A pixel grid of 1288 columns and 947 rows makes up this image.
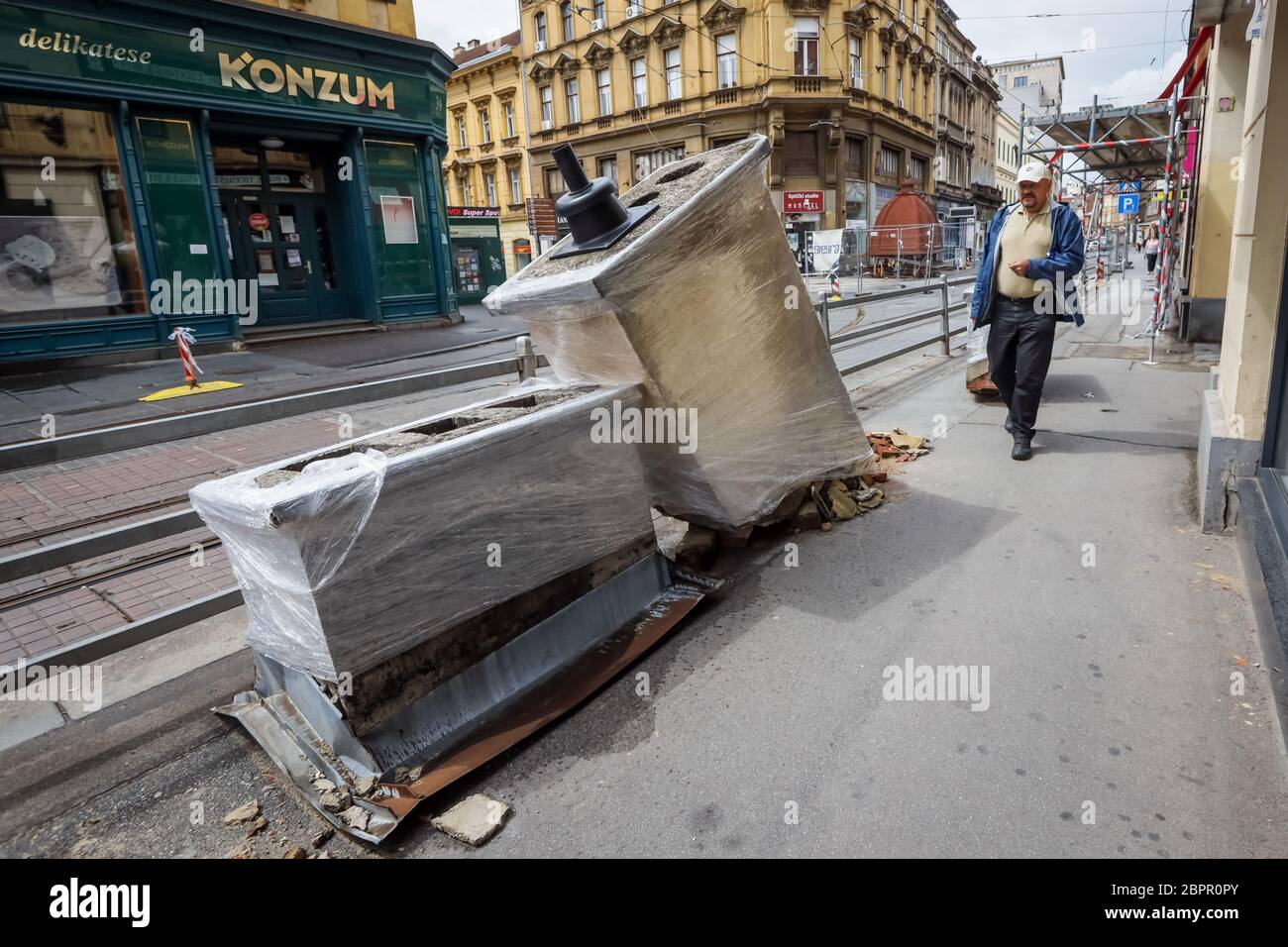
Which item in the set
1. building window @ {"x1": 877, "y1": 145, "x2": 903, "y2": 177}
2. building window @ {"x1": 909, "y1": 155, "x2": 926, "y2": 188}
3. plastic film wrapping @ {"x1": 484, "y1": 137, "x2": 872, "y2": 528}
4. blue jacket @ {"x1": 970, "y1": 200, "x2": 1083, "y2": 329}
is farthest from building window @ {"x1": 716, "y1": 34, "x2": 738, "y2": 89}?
plastic film wrapping @ {"x1": 484, "y1": 137, "x2": 872, "y2": 528}

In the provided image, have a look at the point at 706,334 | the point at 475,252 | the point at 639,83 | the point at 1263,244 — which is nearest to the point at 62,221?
the point at 706,334

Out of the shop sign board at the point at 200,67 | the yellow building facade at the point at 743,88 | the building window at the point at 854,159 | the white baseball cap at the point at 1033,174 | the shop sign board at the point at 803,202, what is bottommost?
the white baseball cap at the point at 1033,174

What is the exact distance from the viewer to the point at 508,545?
8.77ft

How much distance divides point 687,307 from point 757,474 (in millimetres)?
913

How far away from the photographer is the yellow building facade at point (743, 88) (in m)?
31.3

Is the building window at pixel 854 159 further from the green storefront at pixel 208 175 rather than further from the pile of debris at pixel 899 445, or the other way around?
the pile of debris at pixel 899 445

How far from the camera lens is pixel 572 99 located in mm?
37031

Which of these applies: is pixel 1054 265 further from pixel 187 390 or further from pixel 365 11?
pixel 365 11

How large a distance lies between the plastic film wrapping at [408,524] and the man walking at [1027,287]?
3530 millimetres

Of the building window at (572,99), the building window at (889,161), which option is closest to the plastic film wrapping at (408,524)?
the building window at (889,161)

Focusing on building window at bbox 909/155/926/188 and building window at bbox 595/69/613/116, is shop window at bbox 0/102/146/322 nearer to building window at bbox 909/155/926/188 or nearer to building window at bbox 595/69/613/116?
building window at bbox 595/69/613/116

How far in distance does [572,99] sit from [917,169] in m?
19.1

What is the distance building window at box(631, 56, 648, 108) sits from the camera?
34.2 metres
